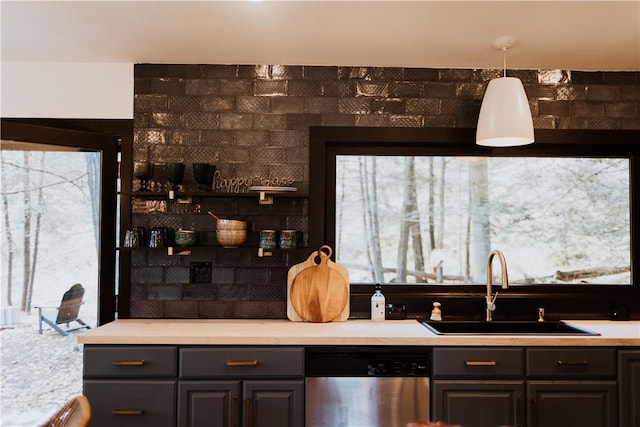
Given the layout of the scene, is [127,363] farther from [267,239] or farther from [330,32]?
[330,32]

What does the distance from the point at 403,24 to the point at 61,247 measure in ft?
7.64

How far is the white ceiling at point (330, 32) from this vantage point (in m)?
2.40

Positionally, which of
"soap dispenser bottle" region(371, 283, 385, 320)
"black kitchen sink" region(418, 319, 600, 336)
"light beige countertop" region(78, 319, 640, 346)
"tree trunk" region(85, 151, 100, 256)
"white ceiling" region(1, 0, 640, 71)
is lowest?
"black kitchen sink" region(418, 319, 600, 336)

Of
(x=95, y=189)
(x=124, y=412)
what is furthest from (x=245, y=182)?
(x=124, y=412)

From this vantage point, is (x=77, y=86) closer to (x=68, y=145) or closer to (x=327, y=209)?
(x=68, y=145)

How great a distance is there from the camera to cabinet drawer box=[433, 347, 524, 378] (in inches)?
102

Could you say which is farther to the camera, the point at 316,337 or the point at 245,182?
the point at 245,182

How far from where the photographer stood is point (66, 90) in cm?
318

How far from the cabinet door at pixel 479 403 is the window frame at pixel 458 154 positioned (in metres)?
0.67

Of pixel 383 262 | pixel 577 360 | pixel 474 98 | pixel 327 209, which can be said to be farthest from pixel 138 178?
pixel 577 360

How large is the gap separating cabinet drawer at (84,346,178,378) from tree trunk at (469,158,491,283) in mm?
1967

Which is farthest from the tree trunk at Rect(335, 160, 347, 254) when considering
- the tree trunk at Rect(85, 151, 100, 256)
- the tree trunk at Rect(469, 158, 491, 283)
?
the tree trunk at Rect(85, 151, 100, 256)

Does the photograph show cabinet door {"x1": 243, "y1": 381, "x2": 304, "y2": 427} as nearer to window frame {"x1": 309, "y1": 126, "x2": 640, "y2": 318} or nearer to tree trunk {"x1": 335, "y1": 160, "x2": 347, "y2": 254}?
window frame {"x1": 309, "y1": 126, "x2": 640, "y2": 318}

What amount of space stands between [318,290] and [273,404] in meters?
0.74
